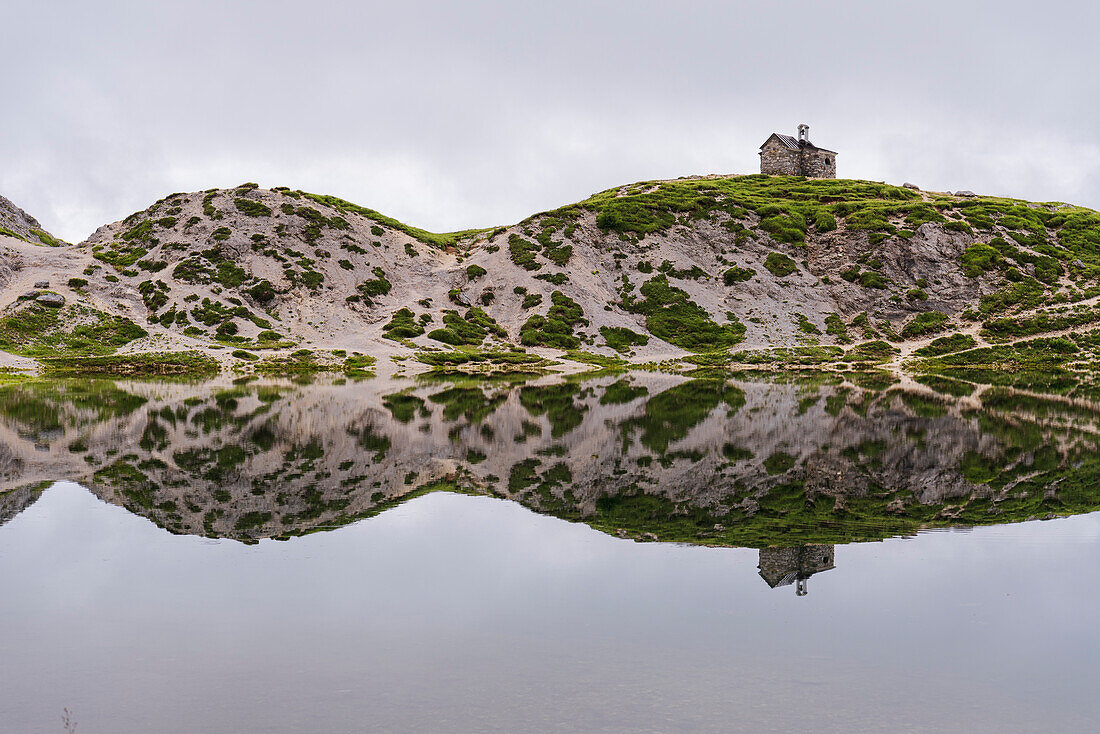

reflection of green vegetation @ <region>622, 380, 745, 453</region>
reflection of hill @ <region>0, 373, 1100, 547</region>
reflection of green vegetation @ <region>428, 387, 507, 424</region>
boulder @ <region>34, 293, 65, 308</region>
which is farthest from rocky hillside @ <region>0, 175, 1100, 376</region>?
reflection of hill @ <region>0, 373, 1100, 547</region>

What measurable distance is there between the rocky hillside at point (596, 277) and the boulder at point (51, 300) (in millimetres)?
1473

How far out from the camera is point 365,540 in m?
19.6

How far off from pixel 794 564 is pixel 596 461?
1558cm

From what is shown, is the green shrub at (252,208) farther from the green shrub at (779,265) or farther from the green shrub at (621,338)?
the green shrub at (779,265)

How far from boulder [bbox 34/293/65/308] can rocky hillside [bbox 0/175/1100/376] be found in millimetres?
1473

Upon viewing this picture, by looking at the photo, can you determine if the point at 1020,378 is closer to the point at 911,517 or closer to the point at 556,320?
the point at 556,320

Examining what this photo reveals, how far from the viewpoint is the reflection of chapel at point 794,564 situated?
16.0 m

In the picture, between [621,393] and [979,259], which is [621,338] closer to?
[621,393]

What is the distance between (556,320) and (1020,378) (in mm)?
64748

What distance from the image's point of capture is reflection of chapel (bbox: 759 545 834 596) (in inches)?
630

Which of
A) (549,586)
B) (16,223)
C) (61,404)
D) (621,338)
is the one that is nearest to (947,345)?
(621,338)

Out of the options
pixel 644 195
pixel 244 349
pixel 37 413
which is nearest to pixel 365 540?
pixel 37 413

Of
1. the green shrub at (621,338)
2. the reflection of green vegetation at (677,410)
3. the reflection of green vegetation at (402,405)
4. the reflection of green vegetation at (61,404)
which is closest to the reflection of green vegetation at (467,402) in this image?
the reflection of green vegetation at (402,405)

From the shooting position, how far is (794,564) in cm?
1677
